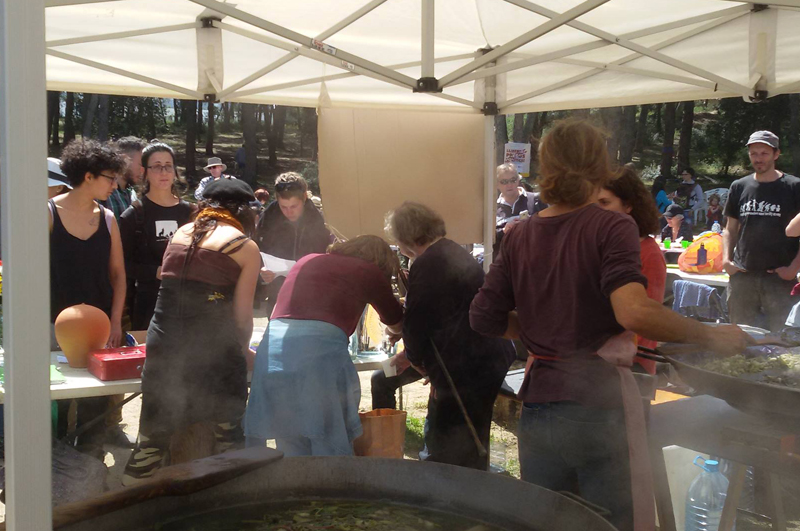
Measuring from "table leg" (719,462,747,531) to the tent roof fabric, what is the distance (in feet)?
6.25

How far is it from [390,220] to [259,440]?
111cm

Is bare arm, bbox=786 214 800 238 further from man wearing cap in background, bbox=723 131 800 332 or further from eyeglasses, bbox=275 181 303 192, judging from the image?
eyeglasses, bbox=275 181 303 192

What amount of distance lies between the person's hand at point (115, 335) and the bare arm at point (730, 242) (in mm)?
4295

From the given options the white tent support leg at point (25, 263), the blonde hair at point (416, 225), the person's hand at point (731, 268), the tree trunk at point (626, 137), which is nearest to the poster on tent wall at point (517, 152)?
the person's hand at point (731, 268)

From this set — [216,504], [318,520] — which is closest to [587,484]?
A: [318,520]

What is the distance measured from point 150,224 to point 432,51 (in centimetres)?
188

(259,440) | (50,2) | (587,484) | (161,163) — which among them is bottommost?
(259,440)

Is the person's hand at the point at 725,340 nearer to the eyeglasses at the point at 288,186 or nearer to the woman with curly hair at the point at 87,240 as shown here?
the woman with curly hair at the point at 87,240

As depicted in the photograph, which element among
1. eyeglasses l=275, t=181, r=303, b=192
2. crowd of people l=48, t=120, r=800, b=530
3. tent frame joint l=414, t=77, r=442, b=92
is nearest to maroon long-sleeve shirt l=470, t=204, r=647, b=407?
crowd of people l=48, t=120, r=800, b=530

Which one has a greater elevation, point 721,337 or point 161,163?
point 161,163

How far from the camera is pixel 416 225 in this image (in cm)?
318

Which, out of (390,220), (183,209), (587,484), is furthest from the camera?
(183,209)

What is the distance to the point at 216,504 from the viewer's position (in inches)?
72.0

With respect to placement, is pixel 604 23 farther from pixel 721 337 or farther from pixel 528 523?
pixel 528 523
